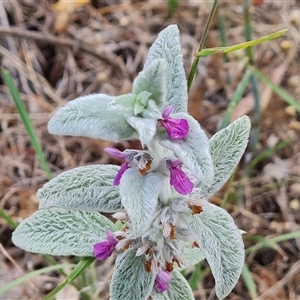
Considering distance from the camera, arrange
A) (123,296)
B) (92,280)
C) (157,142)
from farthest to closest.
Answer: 1. (92,280)
2. (123,296)
3. (157,142)

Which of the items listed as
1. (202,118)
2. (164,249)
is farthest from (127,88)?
(164,249)

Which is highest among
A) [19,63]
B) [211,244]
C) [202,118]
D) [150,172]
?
[150,172]

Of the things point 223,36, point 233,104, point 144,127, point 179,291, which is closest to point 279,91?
point 233,104

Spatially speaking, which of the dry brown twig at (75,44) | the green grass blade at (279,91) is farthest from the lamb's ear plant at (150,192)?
the dry brown twig at (75,44)

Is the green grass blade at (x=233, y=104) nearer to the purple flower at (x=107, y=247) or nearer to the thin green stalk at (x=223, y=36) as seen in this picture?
the thin green stalk at (x=223, y=36)

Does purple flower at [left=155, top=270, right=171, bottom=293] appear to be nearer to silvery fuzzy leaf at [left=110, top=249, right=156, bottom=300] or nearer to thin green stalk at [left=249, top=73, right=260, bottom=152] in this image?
silvery fuzzy leaf at [left=110, top=249, right=156, bottom=300]

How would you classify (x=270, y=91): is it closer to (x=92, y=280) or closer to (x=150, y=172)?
(x=92, y=280)
